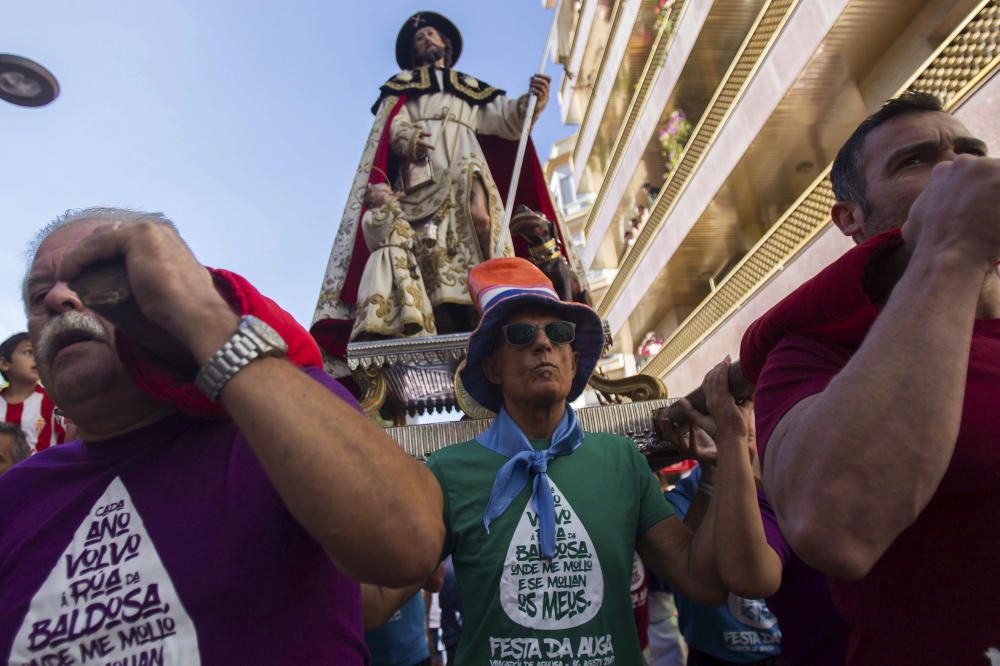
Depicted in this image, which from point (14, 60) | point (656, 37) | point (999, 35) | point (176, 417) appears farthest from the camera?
point (656, 37)

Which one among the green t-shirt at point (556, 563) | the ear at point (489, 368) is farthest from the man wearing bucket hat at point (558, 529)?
the ear at point (489, 368)

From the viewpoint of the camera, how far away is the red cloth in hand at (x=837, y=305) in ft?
3.34

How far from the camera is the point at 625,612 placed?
155 cm

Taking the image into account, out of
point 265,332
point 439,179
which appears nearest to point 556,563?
point 265,332

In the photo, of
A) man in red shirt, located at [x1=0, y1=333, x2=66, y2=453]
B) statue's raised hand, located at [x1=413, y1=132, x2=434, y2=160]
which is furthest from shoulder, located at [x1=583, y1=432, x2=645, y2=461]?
man in red shirt, located at [x1=0, y1=333, x2=66, y2=453]

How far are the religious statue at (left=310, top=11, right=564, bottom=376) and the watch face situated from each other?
285cm

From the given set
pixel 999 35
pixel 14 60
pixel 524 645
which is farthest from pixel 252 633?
pixel 999 35

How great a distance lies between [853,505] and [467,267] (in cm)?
333

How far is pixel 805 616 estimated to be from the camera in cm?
174

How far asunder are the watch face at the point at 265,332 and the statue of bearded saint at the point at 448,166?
3.01 metres

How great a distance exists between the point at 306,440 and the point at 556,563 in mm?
979

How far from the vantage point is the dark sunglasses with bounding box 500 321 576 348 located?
6.75 feet

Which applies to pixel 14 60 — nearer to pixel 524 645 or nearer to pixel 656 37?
pixel 524 645

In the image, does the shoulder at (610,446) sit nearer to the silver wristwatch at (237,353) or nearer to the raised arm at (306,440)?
the raised arm at (306,440)
